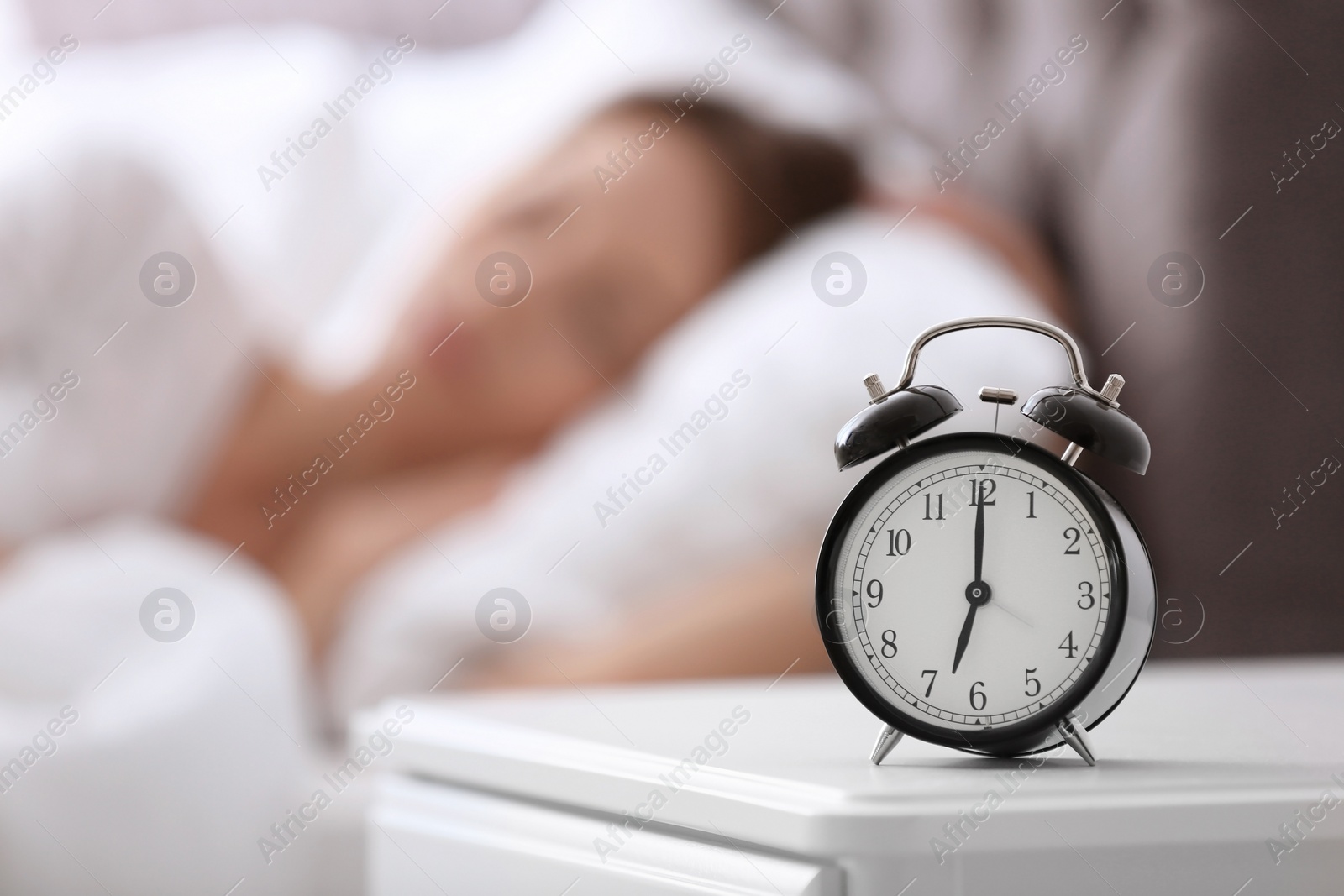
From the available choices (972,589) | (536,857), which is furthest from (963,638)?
(536,857)

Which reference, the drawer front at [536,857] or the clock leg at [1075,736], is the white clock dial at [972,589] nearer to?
the clock leg at [1075,736]

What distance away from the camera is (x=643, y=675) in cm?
153

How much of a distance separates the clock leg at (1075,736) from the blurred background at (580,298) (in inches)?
36.4

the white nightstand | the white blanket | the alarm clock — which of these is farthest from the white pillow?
the alarm clock

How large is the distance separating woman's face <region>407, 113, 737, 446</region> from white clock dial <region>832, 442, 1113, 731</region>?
3.64 feet

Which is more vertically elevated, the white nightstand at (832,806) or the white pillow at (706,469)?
the white pillow at (706,469)

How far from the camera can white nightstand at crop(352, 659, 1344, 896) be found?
50 centimetres

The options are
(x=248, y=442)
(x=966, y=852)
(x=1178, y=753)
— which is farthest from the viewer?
(x=248, y=442)

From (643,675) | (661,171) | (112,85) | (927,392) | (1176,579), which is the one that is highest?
(112,85)

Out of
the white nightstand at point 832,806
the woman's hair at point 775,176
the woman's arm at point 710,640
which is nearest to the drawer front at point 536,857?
the white nightstand at point 832,806

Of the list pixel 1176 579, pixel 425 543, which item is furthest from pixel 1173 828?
pixel 425 543

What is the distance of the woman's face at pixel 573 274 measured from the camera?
171cm

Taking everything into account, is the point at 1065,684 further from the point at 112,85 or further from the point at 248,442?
the point at 112,85

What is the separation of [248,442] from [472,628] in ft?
1.55
